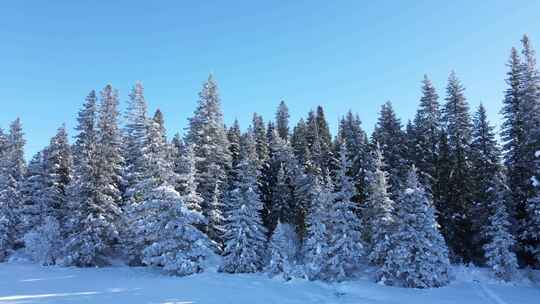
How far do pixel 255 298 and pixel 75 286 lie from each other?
36.5 feet

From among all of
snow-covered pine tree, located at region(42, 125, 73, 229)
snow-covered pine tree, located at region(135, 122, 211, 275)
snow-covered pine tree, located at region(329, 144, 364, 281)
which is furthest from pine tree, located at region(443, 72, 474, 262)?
snow-covered pine tree, located at region(42, 125, 73, 229)

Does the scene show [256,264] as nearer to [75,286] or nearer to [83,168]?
[75,286]

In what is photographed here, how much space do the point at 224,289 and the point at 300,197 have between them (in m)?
17.3

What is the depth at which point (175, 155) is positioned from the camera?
42125mm

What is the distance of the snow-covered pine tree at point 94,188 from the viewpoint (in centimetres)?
3531

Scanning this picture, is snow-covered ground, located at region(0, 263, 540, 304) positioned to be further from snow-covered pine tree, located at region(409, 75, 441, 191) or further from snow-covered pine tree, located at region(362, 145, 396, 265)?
snow-covered pine tree, located at region(409, 75, 441, 191)

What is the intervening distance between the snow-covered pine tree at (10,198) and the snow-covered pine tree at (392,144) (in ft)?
128

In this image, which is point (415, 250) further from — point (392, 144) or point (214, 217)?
point (214, 217)

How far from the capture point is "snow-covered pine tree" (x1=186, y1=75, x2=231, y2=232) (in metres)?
40.2

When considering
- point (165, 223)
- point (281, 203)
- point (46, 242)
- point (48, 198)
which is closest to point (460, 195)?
point (281, 203)

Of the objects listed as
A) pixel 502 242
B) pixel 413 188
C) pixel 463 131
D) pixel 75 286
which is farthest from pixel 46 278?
pixel 463 131

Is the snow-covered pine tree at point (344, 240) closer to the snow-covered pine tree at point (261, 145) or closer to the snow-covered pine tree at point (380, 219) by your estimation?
the snow-covered pine tree at point (380, 219)

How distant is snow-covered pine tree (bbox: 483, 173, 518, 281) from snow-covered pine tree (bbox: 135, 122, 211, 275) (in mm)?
21494

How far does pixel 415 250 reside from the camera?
2845 cm
